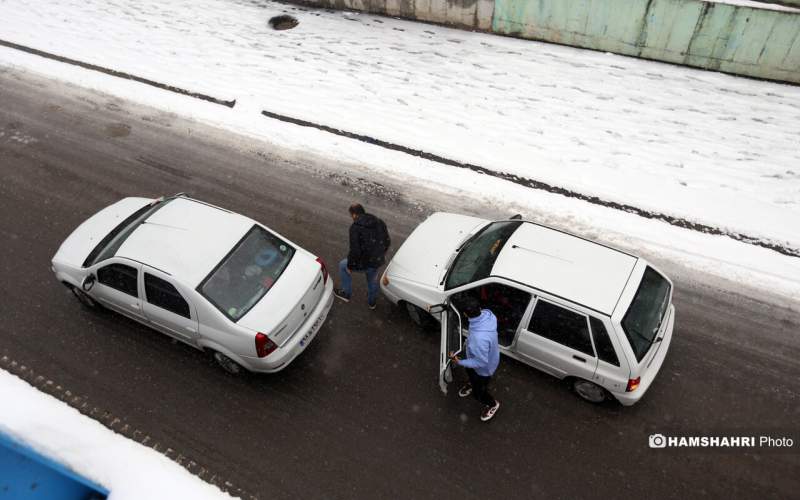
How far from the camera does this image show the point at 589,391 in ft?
21.2

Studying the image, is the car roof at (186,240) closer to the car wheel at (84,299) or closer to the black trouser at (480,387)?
the car wheel at (84,299)

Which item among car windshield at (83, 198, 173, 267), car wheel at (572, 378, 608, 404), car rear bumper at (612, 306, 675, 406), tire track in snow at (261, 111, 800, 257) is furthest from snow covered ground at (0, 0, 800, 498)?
car wheel at (572, 378, 608, 404)

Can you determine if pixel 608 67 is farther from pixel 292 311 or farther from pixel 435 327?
pixel 292 311

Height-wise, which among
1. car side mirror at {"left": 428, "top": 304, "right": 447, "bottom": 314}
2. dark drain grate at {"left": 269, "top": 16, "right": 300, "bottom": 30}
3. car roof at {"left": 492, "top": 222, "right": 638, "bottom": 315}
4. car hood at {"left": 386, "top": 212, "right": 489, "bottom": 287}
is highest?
dark drain grate at {"left": 269, "top": 16, "right": 300, "bottom": 30}

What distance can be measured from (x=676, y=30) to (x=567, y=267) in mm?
8132

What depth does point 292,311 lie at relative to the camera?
6.58 meters

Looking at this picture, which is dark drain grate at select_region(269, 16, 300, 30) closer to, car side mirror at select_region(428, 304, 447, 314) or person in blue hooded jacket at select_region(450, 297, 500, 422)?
car side mirror at select_region(428, 304, 447, 314)

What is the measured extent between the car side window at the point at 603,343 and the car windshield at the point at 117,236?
606cm

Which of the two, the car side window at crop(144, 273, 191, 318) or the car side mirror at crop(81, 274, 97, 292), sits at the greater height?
the car side window at crop(144, 273, 191, 318)

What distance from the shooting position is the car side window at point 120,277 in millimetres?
6840

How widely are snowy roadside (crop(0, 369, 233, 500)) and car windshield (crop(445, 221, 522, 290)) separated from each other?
3717 mm

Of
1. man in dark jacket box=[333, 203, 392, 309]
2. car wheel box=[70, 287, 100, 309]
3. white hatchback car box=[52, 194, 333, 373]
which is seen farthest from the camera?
car wheel box=[70, 287, 100, 309]

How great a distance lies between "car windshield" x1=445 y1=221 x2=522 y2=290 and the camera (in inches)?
263

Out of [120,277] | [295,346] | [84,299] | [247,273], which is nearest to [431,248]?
[295,346]
